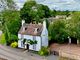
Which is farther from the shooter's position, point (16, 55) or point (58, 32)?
point (58, 32)

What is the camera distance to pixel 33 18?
126 ft

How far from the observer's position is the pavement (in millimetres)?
26516

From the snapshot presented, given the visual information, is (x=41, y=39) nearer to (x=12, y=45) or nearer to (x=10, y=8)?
(x=12, y=45)

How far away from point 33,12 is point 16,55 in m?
12.6

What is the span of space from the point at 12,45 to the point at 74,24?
8.70 metres

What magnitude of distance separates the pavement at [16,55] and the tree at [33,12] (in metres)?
7.74

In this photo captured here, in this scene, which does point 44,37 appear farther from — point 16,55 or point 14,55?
point 14,55

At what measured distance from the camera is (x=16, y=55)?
2784 cm

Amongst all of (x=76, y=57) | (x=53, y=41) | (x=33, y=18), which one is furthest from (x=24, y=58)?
(x=33, y=18)

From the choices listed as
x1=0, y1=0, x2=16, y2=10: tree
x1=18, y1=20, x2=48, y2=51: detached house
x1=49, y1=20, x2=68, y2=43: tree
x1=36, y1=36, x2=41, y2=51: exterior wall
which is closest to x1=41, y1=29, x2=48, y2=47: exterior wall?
x1=18, y1=20, x2=48, y2=51: detached house

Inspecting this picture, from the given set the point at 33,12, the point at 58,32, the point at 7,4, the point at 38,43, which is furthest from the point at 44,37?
the point at 7,4

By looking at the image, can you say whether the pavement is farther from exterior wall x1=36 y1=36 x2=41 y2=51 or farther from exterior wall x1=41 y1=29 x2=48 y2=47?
exterior wall x1=41 y1=29 x2=48 y2=47

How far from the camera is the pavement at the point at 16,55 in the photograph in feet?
87.0

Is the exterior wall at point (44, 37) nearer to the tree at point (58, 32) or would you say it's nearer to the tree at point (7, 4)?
the tree at point (58, 32)
